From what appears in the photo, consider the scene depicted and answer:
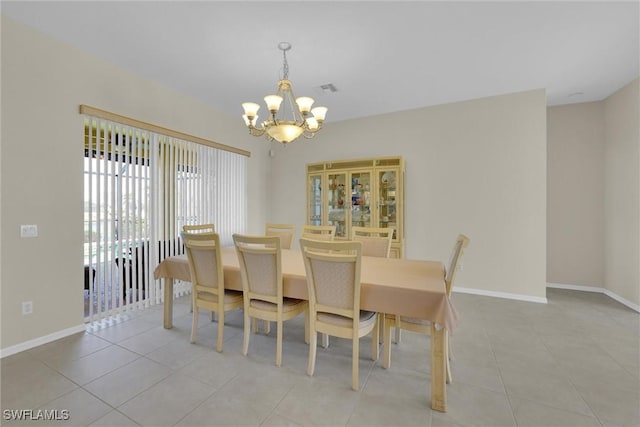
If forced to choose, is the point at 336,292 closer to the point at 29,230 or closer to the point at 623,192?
the point at 29,230

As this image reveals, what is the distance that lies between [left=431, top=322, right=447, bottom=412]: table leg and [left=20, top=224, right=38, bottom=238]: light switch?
131 inches

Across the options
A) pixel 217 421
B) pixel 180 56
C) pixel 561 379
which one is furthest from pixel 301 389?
pixel 180 56

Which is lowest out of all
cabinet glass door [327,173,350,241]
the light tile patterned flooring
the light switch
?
the light tile patterned flooring

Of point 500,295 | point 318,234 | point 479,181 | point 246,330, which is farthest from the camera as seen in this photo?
point 479,181

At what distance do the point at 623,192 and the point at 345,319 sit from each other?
420 cm

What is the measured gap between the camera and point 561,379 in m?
1.99

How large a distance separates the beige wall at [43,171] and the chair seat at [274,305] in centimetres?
191

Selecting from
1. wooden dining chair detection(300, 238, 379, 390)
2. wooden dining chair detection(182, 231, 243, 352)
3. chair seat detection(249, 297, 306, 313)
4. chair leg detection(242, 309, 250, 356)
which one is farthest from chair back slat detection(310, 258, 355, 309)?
wooden dining chair detection(182, 231, 243, 352)

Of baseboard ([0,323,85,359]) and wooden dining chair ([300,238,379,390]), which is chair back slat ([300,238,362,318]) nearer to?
wooden dining chair ([300,238,379,390])

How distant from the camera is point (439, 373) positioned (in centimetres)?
170

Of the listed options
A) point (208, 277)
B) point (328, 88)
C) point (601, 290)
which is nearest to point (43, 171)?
point (208, 277)

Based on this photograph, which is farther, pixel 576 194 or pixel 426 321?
pixel 576 194

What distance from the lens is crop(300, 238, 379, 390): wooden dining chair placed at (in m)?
1.81

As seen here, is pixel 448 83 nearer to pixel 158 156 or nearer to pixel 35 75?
pixel 158 156
